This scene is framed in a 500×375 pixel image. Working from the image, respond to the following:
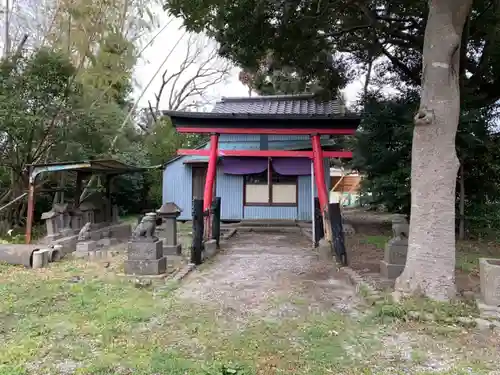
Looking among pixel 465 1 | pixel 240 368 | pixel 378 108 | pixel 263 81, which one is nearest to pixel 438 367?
pixel 240 368

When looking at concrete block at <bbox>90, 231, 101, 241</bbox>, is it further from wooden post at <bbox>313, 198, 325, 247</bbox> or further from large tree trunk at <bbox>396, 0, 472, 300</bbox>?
large tree trunk at <bbox>396, 0, 472, 300</bbox>

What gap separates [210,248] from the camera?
789 cm

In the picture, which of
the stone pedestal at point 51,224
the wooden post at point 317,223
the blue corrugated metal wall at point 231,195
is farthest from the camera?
the blue corrugated metal wall at point 231,195

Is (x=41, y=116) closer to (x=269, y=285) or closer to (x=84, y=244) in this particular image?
(x=84, y=244)

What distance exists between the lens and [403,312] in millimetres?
3994

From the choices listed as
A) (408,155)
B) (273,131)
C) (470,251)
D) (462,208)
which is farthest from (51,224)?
(462,208)

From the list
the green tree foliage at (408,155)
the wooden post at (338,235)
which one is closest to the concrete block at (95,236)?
the wooden post at (338,235)

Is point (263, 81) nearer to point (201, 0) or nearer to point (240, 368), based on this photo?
point (201, 0)

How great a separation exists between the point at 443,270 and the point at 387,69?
29.4 feet

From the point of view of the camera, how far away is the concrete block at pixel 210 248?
7.73 meters

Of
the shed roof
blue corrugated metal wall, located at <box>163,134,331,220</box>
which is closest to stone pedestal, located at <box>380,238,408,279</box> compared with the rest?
the shed roof

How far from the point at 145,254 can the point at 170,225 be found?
1515 millimetres

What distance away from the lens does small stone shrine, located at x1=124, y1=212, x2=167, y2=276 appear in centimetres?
583

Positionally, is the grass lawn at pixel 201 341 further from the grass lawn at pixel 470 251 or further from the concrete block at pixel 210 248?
the grass lawn at pixel 470 251
